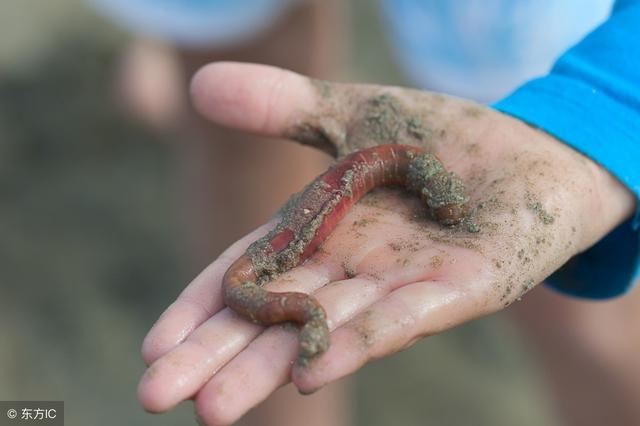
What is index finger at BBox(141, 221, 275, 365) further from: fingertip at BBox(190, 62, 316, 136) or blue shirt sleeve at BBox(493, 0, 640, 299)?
blue shirt sleeve at BBox(493, 0, 640, 299)

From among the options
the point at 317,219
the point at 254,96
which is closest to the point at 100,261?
the point at 254,96

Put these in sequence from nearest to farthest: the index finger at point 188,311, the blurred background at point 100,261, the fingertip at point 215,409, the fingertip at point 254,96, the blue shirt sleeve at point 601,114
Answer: the fingertip at point 215,409, the index finger at point 188,311, the blue shirt sleeve at point 601,114, the fingertip at point 254,96, the blurred background at point 100,261

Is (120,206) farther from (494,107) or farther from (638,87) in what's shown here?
(638,87)

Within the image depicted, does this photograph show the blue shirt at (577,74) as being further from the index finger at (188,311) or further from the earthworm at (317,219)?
the index finger at (188,311)

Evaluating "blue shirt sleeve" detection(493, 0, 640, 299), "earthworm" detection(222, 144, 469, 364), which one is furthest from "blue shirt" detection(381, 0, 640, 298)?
"earthworm" detection(222, 144, 469, 364)

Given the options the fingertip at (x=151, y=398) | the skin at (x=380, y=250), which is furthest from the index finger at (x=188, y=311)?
the fingertip at (x=151, y=398)

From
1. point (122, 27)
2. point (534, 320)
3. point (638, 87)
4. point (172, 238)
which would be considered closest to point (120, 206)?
point (172, 238)
